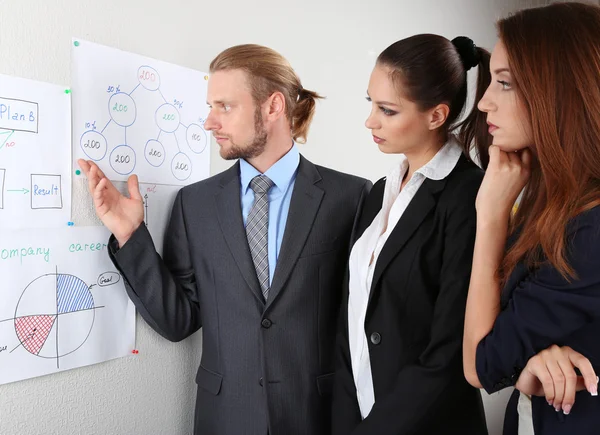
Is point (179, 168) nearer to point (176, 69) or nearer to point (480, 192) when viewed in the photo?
point (176, 69)

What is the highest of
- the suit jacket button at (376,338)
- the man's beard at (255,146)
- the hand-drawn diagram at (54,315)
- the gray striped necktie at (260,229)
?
the man's beard at (255,146)

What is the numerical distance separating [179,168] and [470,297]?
939 millimetres

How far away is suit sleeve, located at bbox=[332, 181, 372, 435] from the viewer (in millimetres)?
1510

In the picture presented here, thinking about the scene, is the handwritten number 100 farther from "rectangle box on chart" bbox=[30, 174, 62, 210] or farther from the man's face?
"rectangle box on chart" bbox=[30, 174, 62, 210]

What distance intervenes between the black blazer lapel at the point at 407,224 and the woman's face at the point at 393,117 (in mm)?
129

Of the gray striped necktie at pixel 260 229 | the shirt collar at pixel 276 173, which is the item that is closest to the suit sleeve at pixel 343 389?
the gray striped necktie at pixel 260 229

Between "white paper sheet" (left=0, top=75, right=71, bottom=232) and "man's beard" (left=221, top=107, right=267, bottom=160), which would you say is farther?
"man's beard" (left=221, top=107, right=267, bottom=160)

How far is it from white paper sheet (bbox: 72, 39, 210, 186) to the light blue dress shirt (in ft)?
0.69

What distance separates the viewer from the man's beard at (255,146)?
1622mm

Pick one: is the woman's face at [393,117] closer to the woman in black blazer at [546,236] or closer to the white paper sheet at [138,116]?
the woman in black blazer at [546,236]

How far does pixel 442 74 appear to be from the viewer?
1.46 metres

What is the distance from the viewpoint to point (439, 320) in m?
1.37

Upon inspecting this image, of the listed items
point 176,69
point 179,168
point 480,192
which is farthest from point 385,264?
point 176,69

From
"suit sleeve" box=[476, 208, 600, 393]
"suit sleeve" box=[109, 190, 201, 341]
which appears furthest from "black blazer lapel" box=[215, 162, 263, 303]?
"suit sleeve" box=[476, 208, 600, 393]
